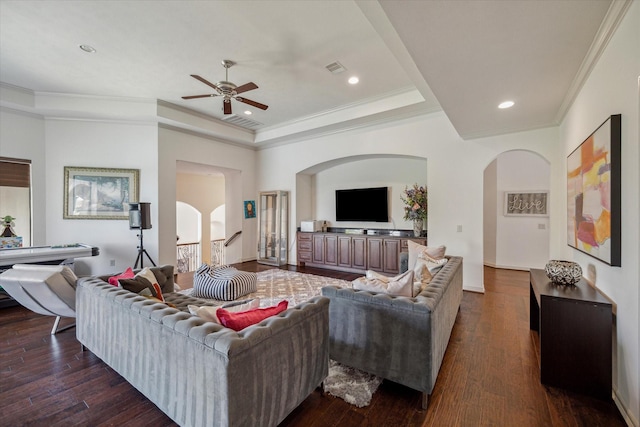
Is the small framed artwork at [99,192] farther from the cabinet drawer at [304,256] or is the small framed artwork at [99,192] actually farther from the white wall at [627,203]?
the white wall at [627,203]

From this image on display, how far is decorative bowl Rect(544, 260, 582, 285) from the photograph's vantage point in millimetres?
2371

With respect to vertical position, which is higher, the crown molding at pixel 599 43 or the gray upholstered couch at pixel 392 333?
the crown molding at pixel 599 43

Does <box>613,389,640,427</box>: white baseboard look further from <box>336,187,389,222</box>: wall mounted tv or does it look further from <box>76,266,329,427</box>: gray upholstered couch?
<box>336,187,389,222</box>: wall mounted tv

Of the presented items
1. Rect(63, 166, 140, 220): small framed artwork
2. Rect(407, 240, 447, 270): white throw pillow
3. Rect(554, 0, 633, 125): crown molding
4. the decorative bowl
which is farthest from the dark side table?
Rect(63, 166, 140, 220): small framed artwork

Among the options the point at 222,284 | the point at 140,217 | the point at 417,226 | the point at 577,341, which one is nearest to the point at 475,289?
the point at 417,226

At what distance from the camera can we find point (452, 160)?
4.86 meters

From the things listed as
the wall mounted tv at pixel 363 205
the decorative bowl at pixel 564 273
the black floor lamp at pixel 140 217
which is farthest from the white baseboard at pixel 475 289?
the black floor lamp at pixel 140 217

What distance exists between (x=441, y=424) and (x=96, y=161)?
21.7 feet

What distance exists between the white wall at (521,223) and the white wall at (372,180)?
2.12 meters

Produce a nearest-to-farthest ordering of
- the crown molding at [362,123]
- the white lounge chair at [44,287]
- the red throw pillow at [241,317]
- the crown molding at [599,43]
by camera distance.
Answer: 1. the red throw pillow at [241,317]
2. the crown molding at [599,43]
3. the white lounge chair at [44,287]
4. the crown molding at [362,123]

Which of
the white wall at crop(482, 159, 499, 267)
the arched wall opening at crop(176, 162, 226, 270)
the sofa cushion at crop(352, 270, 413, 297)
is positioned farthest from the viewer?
the arched wall opening at crop(176, 162, 226, 270)

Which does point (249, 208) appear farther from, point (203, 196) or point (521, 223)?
point (521, 223)

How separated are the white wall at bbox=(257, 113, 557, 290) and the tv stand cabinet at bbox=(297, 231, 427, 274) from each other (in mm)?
645

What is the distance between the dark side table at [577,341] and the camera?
1.95 meters
